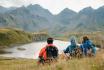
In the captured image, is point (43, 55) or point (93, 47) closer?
point (43, 55)

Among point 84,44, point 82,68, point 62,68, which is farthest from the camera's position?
point 84,44

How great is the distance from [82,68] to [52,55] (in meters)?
6.75

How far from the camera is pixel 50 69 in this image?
10.1m

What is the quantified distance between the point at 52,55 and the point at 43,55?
502 mm

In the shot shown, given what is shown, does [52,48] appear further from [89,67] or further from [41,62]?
[89,67]

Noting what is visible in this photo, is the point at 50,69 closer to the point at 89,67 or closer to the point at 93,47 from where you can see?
the point at 89,67

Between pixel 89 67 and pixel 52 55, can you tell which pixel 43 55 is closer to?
pixel 52 55

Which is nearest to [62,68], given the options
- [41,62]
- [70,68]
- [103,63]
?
[70,68]

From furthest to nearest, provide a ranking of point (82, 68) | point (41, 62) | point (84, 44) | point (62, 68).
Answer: point (84, 44)
point (41, 62)
point (62, 68)
point (82, 68)

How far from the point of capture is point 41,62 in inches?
624

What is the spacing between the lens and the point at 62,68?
999cm

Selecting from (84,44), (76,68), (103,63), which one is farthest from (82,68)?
(84,44)

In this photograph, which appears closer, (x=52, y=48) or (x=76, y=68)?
(x=76, y=68)

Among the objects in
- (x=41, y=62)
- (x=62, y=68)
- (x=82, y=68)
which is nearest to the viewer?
(x=82, y=68)
